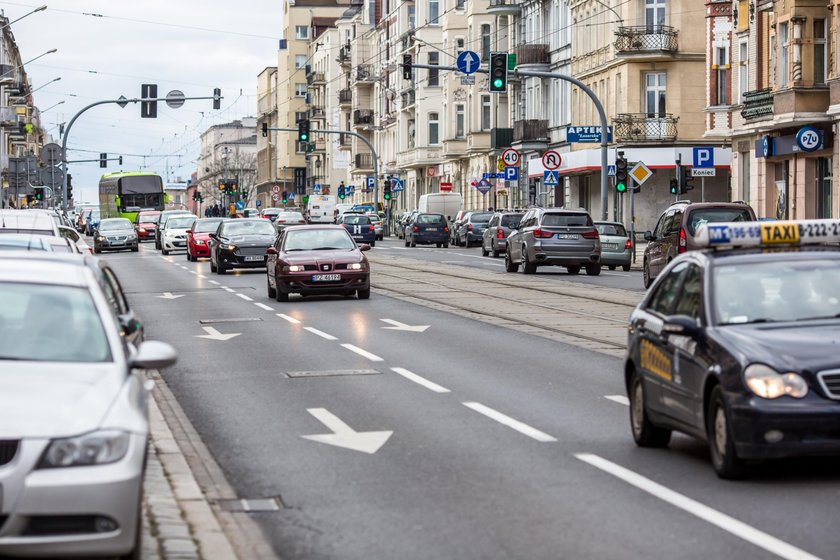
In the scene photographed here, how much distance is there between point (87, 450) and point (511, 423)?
6150 mm

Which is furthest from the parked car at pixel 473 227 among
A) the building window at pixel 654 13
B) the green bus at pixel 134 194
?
the green bus at pixel 134 194

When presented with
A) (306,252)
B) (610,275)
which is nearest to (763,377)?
(306,252)

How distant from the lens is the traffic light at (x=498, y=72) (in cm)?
4259

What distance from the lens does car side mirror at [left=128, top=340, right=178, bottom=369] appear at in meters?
8.15

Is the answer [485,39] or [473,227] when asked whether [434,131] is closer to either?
[485,39]

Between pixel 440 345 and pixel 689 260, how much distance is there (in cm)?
938

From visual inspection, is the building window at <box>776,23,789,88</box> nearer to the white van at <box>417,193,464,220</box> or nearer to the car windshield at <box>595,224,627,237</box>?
the car windshield at <box>595,224,627,237</box>

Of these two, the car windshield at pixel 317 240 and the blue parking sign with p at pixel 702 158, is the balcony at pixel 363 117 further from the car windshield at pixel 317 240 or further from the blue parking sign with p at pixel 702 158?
the car windshield at pixel 317 240

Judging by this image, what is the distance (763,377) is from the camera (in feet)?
31.4

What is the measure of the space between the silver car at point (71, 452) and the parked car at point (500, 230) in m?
48.9

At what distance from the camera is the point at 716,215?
1294 inches

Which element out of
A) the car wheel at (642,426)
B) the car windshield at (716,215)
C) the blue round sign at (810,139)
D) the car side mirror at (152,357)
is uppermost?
the blue round sign at (810,139)

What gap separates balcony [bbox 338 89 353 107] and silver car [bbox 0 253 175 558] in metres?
137

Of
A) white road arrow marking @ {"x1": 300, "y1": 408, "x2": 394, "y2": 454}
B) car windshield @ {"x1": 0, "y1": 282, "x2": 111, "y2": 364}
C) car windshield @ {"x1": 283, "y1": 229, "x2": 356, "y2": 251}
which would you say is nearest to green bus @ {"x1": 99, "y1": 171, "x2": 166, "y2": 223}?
car windshield @ {"x1": 283, "y1": 229, "x2": 356, "y2": 251}
